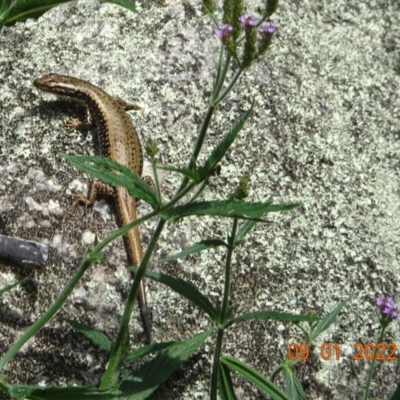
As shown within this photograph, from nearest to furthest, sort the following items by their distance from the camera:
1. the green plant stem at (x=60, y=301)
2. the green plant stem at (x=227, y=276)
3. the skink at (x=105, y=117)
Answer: the green plant stem at (x=60, y=301) → the green plant stem at (x=227, y=276) → the skink at (x=105, y=117)

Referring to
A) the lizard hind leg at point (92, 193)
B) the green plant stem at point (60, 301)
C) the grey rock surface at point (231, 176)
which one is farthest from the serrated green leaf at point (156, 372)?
the lizard hind leg at point (92, 193)

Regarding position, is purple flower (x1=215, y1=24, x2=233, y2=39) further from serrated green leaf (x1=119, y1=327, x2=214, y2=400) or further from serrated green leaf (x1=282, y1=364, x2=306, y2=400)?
serrated green leaf (x1=282, y1=364, x2=306, y2=400)

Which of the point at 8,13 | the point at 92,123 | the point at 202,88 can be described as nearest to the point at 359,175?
the point at 202,88

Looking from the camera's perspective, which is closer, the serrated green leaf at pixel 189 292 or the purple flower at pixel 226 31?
the purple flower at pixel 226 31

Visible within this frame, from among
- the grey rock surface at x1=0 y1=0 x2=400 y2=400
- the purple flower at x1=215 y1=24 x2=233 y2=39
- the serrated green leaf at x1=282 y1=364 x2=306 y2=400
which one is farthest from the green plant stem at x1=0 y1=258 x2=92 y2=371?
Result: the serrated green leaf at x1=282 y1=364 x2=306 y2=400

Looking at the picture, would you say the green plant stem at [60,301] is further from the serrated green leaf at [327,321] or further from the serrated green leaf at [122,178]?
the serrated green leaf at [327,321]

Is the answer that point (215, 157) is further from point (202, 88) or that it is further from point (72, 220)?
point (202, 88)
